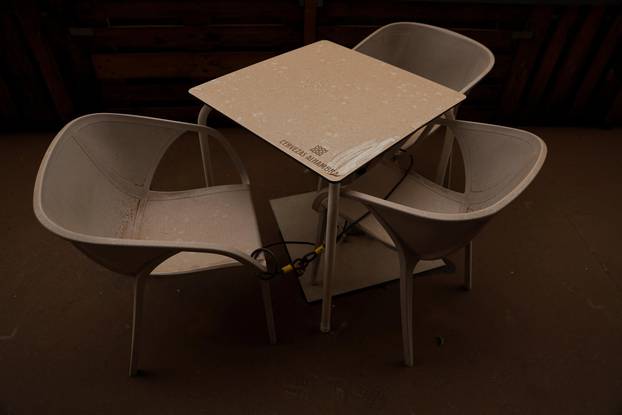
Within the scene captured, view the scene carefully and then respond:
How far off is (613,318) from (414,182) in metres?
0.98

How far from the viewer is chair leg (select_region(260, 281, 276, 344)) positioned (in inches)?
48.7

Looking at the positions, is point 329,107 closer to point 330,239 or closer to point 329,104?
point 329,104

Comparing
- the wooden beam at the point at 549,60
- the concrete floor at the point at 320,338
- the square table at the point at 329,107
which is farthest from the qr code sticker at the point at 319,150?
the wooden beam at the point at 549,60

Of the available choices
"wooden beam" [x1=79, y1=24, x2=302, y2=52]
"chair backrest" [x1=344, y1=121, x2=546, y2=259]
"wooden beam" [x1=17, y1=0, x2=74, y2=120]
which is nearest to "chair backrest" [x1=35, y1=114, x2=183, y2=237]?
"chair backrest" [x1=344, y1=121, x2=546, y2=259]

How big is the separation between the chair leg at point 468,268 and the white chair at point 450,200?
31cm

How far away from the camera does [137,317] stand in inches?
46.2

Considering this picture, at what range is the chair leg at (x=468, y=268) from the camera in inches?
62.2

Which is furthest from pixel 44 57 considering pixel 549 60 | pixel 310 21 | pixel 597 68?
pixel 597 68

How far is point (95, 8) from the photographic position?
2020mm

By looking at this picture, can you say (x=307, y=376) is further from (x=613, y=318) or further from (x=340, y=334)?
(x=613, y=318)

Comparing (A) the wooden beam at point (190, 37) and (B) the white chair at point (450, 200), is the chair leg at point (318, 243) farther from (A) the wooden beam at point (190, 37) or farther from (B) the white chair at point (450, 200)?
(A) the wooden beam at point (190, 37)

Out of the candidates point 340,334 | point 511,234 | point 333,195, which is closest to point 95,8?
point 333,195

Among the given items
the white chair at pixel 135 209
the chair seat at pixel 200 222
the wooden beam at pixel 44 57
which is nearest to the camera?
the white chair at pixel 135 209

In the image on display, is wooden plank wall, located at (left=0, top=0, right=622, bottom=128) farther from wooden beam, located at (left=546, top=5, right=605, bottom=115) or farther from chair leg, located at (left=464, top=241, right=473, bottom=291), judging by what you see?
chair leg, located at (left=464, top=241, right=473, bottom=291)
